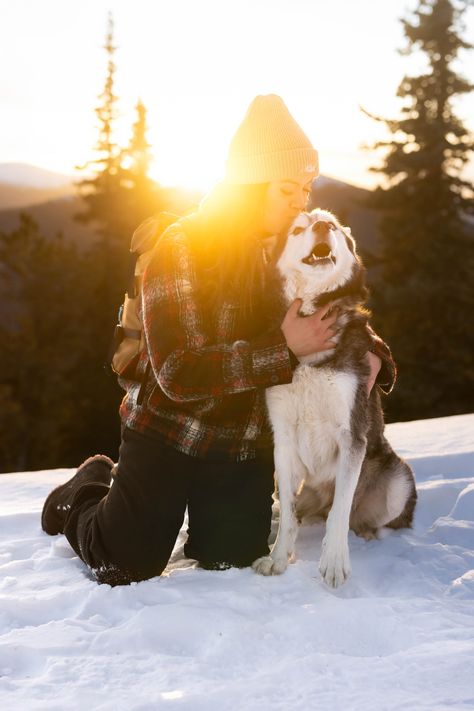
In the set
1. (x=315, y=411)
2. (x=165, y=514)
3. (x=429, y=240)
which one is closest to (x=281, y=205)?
(x=315, y=411)

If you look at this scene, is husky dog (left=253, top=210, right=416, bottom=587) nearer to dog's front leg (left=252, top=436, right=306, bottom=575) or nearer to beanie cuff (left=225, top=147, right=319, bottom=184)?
dog's front leg (left=252, top=436, right=306, bottom=575)

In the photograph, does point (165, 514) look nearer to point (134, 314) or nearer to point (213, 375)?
point (213, 375)

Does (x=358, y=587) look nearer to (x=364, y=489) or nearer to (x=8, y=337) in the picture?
(x=364, y=489)

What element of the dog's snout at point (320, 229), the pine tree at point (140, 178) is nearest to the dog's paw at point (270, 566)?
the dog's snout at point (320, 229)

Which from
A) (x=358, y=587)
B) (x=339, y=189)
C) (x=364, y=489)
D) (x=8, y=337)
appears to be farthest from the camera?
(x=339, y=189)

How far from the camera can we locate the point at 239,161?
10.4 feet

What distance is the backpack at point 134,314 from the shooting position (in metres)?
3.15

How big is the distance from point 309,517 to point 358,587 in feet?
2.55

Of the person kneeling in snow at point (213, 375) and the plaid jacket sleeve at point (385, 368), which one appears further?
the plaid jacket sleeve at point (385, 368)

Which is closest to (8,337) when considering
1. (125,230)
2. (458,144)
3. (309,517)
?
(125,230)

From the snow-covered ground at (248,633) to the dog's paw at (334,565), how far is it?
4 cm

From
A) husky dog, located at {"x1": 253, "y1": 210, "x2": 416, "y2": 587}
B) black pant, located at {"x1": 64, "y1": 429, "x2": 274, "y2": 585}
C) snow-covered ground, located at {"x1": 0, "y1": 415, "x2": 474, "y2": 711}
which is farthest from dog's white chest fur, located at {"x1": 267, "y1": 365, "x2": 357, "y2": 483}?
→ snow-covered ground, located at {"x1": 0, "y1": 415, "x2": 474, "y2": 711}

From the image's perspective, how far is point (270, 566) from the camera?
2.99m

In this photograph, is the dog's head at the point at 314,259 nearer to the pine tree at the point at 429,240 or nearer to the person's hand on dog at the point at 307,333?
the person's hand on dog at the point at 307,333
